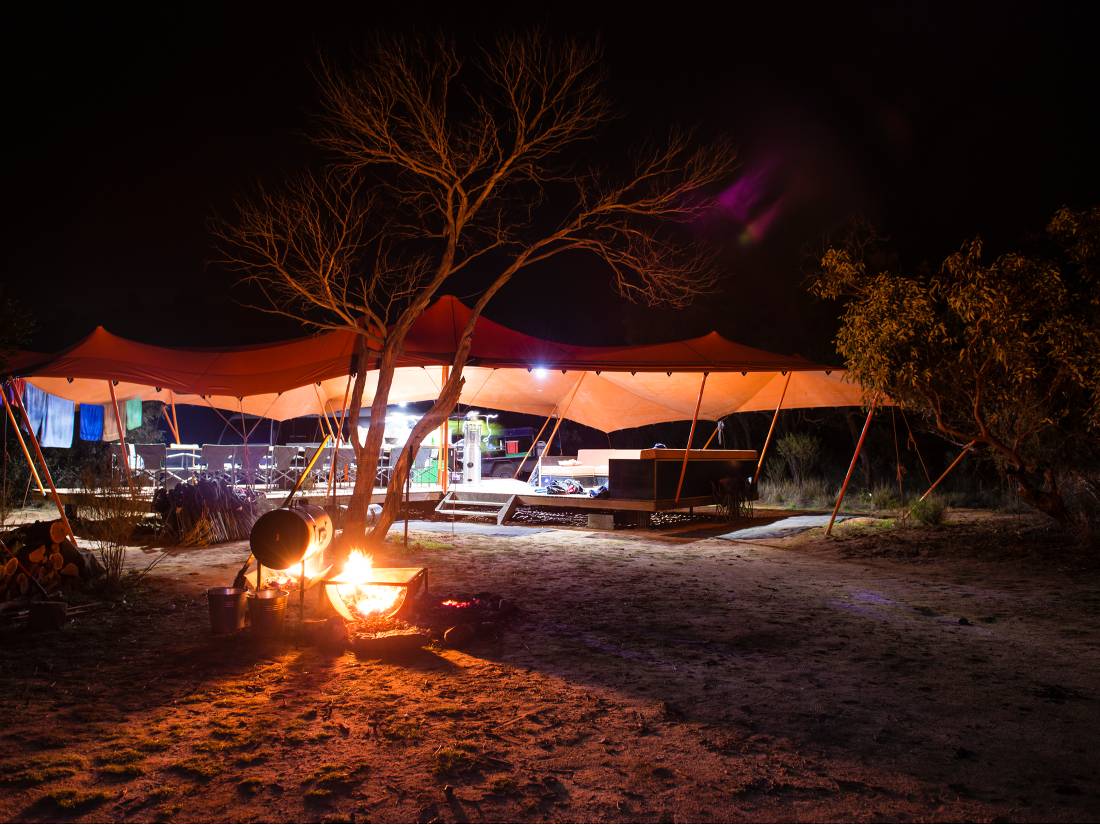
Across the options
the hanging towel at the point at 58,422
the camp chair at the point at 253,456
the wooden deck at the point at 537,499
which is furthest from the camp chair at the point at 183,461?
the hanging towel at the point at 58,422

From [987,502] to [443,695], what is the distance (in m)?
13.0

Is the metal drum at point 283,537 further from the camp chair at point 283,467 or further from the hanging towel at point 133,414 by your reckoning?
the hanging towel at point 133,414

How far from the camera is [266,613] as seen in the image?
4441 mm

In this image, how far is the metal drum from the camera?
4.49 m

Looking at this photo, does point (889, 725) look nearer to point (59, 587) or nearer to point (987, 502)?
point (59, 587)

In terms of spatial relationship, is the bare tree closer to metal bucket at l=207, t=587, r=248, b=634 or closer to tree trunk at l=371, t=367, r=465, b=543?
tree trunk at l=371, t=367, r=465, b=543

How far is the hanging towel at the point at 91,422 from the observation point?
15.5 m

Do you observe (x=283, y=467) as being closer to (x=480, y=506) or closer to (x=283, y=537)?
(x=480, y=506)

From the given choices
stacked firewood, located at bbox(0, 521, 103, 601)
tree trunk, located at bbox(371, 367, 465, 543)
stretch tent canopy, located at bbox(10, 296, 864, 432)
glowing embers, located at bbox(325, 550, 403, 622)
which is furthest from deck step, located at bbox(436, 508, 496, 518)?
glowing embers, located at bbox(325, 550, 403, 622)

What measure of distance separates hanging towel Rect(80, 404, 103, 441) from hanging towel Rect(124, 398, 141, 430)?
0.50 m

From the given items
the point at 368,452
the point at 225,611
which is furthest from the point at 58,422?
the point at 225,611

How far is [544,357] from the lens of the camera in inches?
415

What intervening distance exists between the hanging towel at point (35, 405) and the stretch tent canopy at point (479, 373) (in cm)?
69

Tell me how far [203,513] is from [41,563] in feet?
11.0
